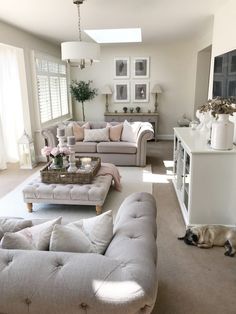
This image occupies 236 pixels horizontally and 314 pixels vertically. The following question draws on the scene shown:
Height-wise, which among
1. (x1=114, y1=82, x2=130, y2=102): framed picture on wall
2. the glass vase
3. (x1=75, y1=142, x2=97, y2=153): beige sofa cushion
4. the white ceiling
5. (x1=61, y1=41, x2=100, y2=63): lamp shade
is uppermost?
the white ceiling

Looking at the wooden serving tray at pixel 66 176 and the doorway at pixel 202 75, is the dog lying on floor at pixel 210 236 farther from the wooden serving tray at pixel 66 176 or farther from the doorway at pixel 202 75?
the doorway at pixel 202 75

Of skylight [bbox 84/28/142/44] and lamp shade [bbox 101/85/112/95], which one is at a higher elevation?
skylight [bbox 84/28/142/44]

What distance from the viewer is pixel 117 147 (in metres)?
5.13

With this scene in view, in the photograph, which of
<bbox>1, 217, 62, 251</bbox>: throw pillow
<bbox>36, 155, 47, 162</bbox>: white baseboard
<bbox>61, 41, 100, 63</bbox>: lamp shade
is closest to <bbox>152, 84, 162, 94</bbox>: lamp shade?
<bbox>36, 155, 47, 162</bbox>: white baseboard

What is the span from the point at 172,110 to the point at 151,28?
9.34ft

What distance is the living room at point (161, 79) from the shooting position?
216cm

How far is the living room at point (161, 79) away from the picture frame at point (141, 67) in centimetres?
10

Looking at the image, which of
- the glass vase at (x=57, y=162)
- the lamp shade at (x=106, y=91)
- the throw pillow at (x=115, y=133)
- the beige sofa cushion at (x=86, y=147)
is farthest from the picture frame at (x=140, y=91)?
the glass vase at (x=57, y=162)

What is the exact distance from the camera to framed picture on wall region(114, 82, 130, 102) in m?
7.50

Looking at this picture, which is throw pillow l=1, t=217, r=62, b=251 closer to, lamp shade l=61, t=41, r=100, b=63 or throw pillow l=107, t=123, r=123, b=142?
lamp shade l=61, t=41, r=100, b=63

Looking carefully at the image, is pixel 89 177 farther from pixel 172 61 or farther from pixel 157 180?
pixel 172 61

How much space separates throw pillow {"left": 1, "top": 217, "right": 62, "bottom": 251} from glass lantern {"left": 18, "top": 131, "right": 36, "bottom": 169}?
3773mm

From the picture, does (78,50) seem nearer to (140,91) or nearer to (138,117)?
(138,117)

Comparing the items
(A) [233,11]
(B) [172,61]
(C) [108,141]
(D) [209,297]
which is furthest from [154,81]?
(D) [209,297]
